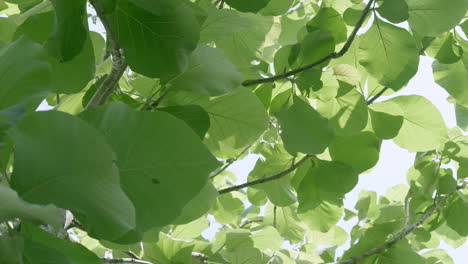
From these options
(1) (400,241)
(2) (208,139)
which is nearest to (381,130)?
(1) (400,241)

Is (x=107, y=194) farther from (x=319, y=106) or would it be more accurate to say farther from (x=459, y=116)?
(x=459, y=116)

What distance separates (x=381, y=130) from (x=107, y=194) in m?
0.75

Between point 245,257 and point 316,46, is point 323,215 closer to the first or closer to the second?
point 245,257

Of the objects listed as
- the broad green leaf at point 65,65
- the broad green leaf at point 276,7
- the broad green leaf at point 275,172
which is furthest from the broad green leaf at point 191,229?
the broad green leaf at point 65,65

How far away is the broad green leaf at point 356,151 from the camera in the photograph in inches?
40.3

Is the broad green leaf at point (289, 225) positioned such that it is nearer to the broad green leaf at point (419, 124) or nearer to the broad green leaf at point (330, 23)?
the broad green leaf at point (419, 124)

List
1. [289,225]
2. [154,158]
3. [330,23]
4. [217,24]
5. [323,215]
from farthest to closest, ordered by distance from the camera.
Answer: [289,225]
[323,215]
[330,23]
[217,24]
[154,158]

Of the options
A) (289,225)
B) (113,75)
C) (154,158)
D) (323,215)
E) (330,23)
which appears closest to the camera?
(154,158)

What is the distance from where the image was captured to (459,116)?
54.7 inches

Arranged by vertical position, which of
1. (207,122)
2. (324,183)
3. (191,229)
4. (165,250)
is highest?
(207,122)

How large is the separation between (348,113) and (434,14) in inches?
8.7

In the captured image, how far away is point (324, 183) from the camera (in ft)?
3.34

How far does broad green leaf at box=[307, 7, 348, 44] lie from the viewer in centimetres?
95

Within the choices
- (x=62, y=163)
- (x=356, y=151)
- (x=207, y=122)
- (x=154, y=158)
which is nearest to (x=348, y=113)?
(x=356, y=151)
